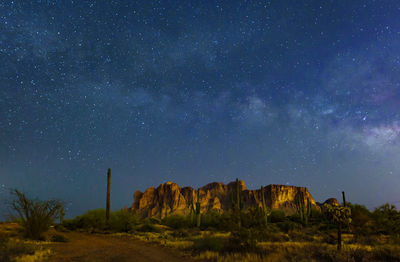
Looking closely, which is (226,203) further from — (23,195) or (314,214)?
(23,195)

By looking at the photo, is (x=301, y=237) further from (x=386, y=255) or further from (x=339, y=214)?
(x=386, y=255)

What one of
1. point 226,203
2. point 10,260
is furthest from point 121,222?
point 226,203

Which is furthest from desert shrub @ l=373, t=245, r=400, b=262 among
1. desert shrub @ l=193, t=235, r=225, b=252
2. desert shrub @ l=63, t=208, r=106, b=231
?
desert shrub @ l=63, t=208, r=106, b=231

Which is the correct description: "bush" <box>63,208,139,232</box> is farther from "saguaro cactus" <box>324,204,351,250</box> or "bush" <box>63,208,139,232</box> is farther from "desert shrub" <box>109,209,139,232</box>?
"saguaro cactus" <box>324,204,351,250</box>

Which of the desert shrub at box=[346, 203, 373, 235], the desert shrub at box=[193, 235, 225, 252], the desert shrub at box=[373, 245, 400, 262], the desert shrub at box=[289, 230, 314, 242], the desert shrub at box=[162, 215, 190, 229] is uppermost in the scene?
the desert shrub at box=[193, 235, 225, 252]

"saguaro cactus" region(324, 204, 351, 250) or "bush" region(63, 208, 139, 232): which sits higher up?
"saguaro cactus" region(324, 204, 351, 250)

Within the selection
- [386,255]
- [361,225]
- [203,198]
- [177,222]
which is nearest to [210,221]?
[177,222]

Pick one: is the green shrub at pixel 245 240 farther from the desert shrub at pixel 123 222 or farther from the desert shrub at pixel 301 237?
the desert shrub at pixel 123 222

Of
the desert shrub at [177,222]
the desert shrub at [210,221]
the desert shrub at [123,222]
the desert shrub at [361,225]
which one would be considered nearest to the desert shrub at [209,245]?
the desert shrub at [361,225]

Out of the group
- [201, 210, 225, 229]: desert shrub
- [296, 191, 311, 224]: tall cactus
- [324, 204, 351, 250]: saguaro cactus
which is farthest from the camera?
[296, 191, 311, 224]: tall cactus

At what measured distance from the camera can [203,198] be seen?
111m

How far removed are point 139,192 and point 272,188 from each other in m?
57.6

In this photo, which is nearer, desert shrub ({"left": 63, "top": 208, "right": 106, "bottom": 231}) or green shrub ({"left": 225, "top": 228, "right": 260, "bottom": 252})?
green shrub ({"left": 225, "top": 228, "right": 260, "bottom": 252})

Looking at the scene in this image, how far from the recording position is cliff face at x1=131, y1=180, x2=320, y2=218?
105m
